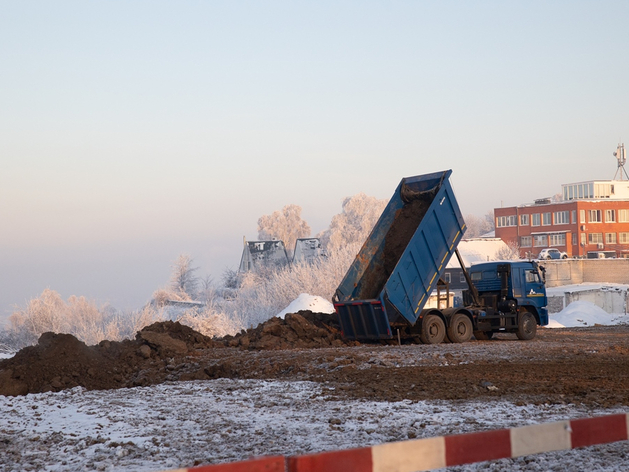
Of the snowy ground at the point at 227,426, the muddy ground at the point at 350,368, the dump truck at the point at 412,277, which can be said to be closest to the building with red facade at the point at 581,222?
the dump truck at the point at 412,277

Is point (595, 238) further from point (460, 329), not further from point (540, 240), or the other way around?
point (460, 329)

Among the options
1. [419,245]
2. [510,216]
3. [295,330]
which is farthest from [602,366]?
[510,216]

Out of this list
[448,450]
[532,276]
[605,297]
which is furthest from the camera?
A: [605,297]

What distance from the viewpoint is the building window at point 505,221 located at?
8794 cm

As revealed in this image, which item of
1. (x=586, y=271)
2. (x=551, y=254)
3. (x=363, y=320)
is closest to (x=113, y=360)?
(x=363, y=320)

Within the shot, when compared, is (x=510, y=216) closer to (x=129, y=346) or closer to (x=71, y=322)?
(x=71, y=322)

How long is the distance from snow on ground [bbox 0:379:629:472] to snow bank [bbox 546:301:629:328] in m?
25.1

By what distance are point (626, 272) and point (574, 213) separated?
34.1 ft

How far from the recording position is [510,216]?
8825 centimetres

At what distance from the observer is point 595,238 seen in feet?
264

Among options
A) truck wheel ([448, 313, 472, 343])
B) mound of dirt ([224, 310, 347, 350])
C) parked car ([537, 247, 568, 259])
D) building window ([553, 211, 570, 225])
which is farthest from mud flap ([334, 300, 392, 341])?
building window ([553, 211, 570, 225])

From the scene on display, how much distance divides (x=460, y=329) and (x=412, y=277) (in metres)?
2.99

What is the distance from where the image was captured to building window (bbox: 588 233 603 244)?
263ft

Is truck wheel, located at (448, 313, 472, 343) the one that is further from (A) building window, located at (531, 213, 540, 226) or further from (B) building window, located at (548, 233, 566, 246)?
(A) building window, located at (531, 213, 540, 226)
